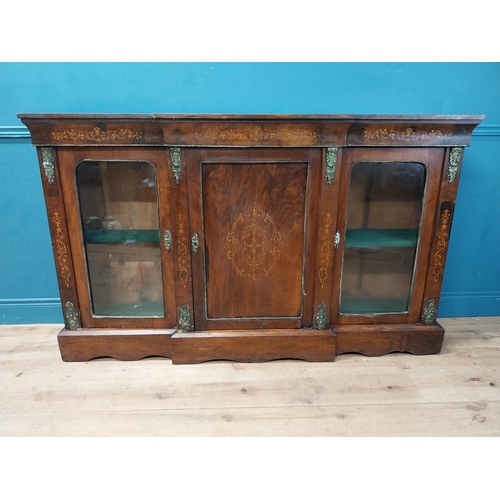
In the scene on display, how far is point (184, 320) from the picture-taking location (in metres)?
1.37

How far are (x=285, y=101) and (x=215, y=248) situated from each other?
75 cm

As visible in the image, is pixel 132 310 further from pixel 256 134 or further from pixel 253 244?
pixel 256 134

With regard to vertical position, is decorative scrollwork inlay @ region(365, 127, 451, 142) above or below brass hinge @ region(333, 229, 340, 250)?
above

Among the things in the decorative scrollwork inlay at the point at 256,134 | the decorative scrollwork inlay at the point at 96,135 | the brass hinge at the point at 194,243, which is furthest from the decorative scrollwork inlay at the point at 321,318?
the decorative scrollwork inlay at the point at 96,135

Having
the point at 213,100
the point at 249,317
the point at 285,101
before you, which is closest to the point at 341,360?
the point at 249,317

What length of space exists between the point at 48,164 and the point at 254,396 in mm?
1119

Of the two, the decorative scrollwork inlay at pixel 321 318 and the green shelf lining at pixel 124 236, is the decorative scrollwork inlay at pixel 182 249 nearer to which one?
the green shelf lining at pixel 124 236

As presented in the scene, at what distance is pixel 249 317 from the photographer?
1.39 meters

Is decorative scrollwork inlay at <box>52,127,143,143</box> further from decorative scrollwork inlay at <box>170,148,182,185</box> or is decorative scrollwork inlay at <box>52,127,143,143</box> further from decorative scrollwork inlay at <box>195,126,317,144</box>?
decorative scrollwork inlay at <box>195,126,317,144</box>

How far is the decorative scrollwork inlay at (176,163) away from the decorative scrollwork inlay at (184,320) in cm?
50

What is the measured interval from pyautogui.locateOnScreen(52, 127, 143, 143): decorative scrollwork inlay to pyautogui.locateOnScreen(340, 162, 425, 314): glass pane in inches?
33.0

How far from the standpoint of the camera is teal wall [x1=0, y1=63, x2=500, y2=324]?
1468 mm

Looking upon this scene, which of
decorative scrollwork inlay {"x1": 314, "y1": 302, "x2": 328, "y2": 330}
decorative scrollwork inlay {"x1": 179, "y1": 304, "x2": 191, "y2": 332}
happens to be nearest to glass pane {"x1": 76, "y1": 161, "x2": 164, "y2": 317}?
decorative scrollwork inlay {"x1": 179, "y1": 304, "x2": 191, "y2": 332}

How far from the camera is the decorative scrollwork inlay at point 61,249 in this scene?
1277 mm
